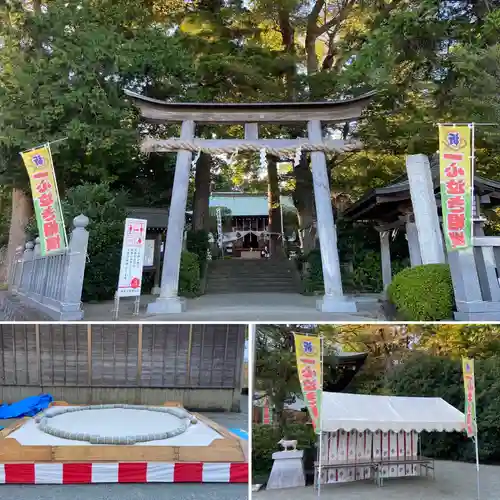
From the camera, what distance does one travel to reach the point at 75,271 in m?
8.91

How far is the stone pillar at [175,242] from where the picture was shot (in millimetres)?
11695

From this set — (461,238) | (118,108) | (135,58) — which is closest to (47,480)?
(461,238)

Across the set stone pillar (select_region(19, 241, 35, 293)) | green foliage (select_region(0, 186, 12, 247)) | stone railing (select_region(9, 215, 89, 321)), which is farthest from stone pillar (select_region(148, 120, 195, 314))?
green foliage (select_region(0, 186, 12, 247))

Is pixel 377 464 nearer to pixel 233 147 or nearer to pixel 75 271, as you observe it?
pixel 75 271

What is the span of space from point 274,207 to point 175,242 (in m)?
13.2

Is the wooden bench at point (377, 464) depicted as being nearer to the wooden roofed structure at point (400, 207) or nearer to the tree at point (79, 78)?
the wooden roofed structure at point (400, 207)

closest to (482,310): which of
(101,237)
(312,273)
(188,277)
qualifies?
(312,273)

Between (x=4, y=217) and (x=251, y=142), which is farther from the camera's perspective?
(x=4, y=217)

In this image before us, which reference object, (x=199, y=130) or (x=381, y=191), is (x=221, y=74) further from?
(x=381, y=191)

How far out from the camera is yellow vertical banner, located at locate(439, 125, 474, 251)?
754 centimetres

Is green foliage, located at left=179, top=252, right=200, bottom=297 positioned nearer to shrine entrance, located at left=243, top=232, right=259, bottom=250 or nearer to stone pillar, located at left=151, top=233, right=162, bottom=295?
stone pillar, located at left=151, top=233, right=162, bottom=295

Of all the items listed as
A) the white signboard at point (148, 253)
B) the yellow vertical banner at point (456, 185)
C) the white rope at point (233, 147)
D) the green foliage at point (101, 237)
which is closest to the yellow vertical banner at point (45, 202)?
the white rope at point (233, 147)

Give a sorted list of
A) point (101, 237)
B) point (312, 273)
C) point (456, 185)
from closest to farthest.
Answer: point (456, 185) < point (101, 237) < point (312, 273)

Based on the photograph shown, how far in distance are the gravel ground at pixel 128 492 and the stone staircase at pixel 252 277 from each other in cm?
1156
